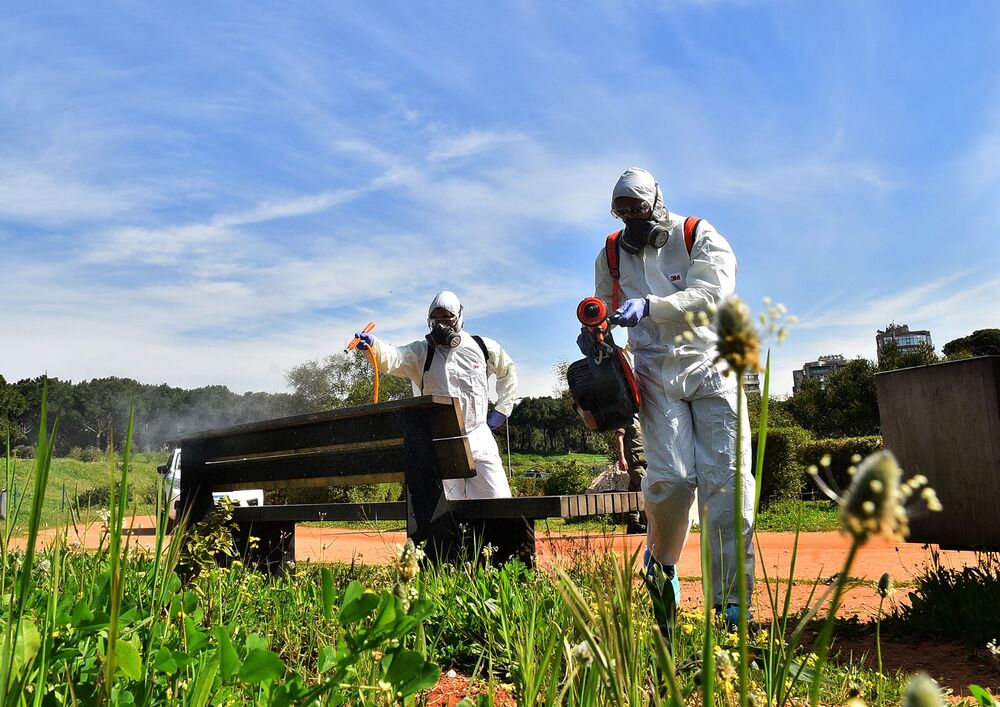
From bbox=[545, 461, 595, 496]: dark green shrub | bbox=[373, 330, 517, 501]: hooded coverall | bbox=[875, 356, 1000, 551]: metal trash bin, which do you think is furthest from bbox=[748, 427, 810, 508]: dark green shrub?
bbox=[875, 356, 1000, 551]: metal trash bin

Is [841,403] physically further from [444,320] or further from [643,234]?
[643,234]

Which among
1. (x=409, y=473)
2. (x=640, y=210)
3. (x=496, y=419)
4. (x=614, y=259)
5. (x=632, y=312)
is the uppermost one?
(x=640, y=210)

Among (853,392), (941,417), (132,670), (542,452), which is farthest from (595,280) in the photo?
(542,452)

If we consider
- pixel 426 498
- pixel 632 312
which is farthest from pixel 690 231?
pixel 426 498

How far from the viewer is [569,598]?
88cm

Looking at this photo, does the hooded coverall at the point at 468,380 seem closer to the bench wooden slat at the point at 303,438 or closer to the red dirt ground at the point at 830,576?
the red dirt ground at the point at 830,576

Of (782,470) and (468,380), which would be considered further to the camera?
(782,470)

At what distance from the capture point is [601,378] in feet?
13.2

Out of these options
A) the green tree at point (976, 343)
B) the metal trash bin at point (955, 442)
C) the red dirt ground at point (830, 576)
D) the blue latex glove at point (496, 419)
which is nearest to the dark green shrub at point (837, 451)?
the red dirt ground at point (830, 576)

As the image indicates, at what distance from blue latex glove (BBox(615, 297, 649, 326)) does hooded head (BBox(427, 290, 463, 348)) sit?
9.25 ft

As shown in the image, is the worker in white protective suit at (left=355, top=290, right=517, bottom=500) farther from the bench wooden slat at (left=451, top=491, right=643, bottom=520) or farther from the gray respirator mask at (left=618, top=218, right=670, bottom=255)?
the gray respirator mask at (left=618, top=218, right=670, bottom=255)

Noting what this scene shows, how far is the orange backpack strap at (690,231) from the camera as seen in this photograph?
4.25 metres

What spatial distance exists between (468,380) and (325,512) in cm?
231

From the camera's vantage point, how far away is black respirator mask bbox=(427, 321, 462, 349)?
6590mm
